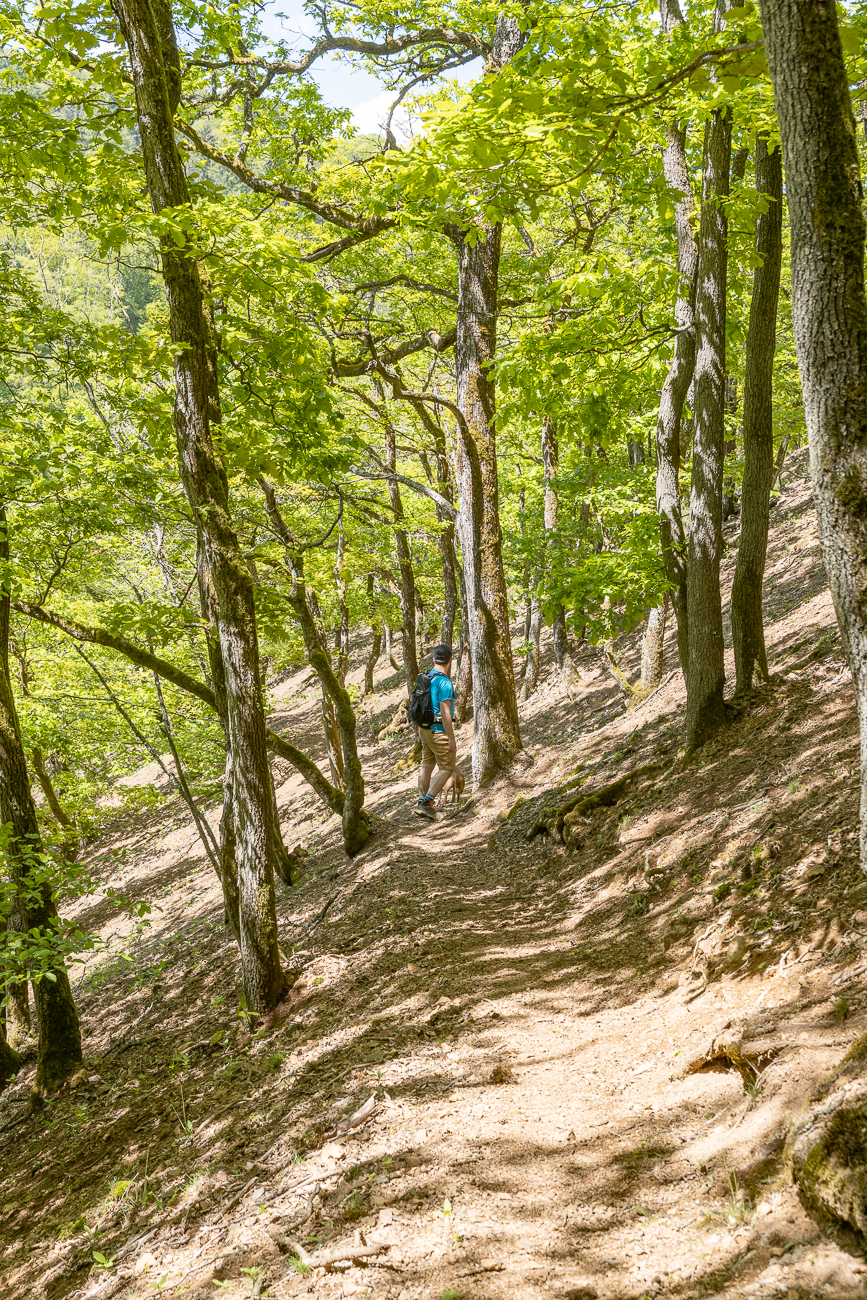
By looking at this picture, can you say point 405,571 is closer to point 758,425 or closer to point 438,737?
point 438,737

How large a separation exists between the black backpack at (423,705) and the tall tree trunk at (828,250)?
7248mm

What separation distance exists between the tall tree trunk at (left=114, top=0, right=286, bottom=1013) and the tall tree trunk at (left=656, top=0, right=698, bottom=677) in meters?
3.96

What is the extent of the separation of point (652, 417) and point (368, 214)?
15.7 ft

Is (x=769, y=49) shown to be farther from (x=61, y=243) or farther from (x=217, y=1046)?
(x=61, y=243)

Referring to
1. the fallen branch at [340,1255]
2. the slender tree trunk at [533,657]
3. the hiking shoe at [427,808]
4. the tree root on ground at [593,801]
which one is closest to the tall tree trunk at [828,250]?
the fallen branch at [340,1255]

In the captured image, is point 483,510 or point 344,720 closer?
point 483,510

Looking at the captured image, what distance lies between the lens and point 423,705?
32.2ft

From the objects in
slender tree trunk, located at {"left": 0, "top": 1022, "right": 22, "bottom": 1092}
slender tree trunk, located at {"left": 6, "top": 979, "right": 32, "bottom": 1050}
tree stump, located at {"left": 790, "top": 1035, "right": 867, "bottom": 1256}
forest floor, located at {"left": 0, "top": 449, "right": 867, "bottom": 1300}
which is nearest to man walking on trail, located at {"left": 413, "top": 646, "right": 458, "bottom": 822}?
forest floor, located at {"left": 0, "top": 449, "right": 867, "bottom": 1300}

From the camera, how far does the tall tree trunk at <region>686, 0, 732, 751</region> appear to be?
6.50 metres

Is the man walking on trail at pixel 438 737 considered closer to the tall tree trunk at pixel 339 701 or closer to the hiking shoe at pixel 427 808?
the hiking shoe at pixel 427 808

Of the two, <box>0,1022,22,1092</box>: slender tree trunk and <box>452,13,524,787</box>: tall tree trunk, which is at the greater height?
<box>452,13,524,787</box>: tall tree trunk

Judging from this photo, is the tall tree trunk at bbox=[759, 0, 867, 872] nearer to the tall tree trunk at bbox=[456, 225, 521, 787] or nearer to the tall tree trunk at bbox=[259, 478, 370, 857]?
the tall tree trunk at bbox=[259, 478, 370, 857]

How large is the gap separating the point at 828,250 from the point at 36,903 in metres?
7.58

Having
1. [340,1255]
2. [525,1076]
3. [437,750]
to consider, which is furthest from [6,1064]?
[340,1255]
